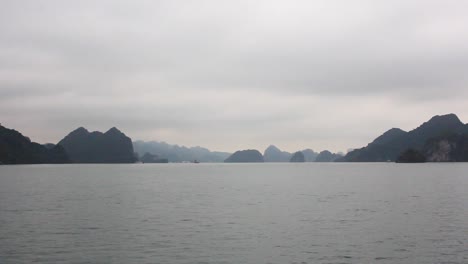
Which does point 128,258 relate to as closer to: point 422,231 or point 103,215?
point 103,215

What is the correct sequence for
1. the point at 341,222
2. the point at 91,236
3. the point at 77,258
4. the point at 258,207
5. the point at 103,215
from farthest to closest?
the point at 258,207
the point at 103,215
the point at 341,222
the point at 91,236
the point at 77,258

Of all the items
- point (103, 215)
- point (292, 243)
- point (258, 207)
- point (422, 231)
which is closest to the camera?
point (292, 243)

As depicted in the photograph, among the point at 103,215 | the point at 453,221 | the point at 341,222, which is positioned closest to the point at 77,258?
the point at 103,215

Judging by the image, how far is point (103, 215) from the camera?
61938 millimetres

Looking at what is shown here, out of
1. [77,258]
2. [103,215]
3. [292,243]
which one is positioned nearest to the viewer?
[77,258]

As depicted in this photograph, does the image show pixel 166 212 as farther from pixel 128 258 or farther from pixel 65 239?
pixel 128 258

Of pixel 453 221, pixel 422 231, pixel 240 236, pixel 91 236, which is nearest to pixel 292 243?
pixel 240 236

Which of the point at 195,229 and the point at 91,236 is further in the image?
the point at 195,229

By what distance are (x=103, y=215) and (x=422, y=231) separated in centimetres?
4112

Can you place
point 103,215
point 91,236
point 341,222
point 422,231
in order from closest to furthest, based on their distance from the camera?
point 91,236 → point 422,231 → point 341,222 → point 103,215

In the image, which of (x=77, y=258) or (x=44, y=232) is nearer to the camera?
(x=77, y=258)

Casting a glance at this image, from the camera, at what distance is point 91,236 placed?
45.3 m

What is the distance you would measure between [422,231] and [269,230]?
16.7 m

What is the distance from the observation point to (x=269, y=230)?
49438mm
